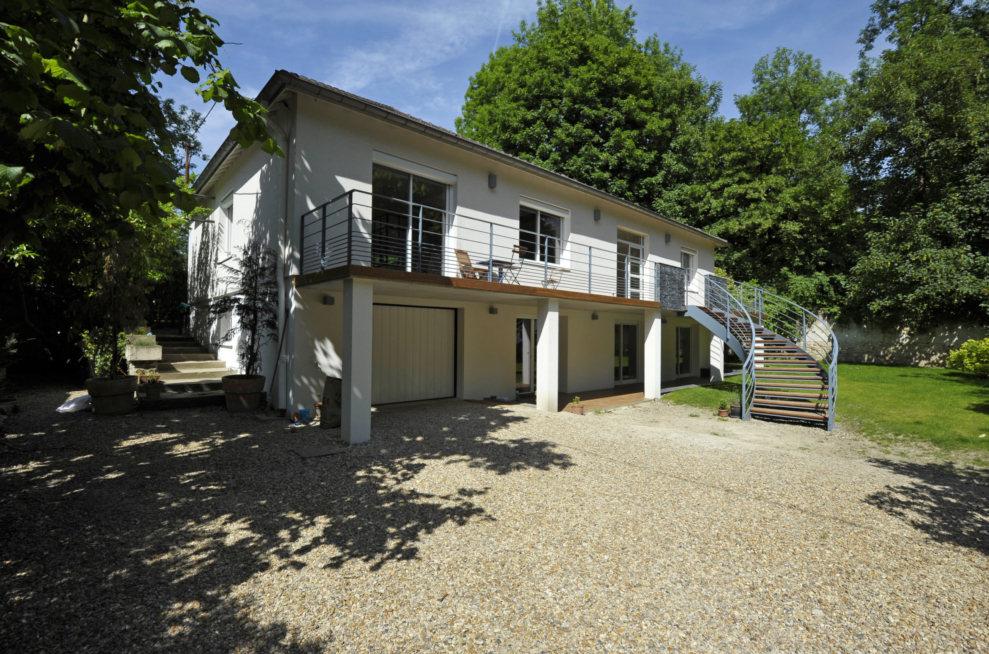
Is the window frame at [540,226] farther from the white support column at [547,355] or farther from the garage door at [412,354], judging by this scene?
the garage door at [412,354]

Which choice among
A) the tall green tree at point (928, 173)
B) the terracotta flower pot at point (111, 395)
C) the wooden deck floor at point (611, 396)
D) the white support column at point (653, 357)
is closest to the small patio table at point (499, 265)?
the wooden deck floor at point (611, 396)

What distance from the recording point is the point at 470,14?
1053 centimetres

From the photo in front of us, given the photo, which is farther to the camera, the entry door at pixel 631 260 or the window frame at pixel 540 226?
the entry door at pixel 631 260

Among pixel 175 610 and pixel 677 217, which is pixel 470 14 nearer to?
pixel 175 610

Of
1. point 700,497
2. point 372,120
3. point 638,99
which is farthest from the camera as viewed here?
point 638,99

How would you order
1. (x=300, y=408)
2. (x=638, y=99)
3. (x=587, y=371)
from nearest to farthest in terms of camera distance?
(x=300, y=408)
(x=587, y=371)
(x=638, y=99)

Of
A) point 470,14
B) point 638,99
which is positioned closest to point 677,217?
point 638,99

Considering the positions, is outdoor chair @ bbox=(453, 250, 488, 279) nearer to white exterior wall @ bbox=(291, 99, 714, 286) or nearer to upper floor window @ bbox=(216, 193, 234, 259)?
white exterior wall @ bbox=(291, 99, 714, 286)

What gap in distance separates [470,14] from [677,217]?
16952 mm

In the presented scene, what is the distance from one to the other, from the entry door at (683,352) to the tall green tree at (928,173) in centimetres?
802

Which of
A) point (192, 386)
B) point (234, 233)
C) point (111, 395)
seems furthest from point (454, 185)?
point (111, 395)

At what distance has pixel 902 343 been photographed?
67.8ft

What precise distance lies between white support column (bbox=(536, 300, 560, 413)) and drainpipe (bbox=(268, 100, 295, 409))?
201 inches

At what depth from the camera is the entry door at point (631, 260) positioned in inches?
586
